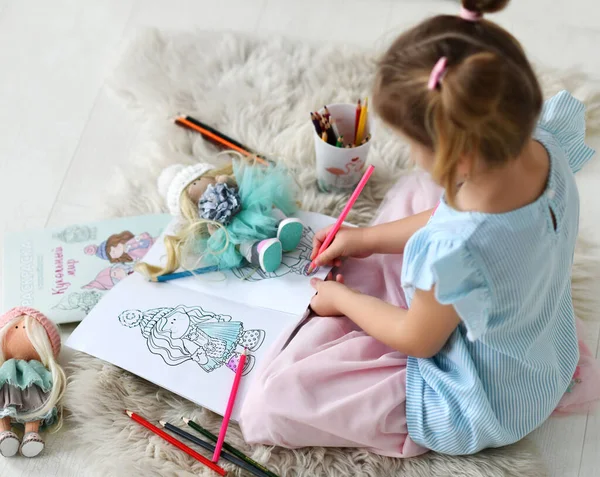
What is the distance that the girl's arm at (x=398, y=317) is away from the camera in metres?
0.71

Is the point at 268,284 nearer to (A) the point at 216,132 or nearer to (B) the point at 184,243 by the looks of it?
(B) the point at 184,243

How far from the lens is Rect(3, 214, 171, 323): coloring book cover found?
101cm

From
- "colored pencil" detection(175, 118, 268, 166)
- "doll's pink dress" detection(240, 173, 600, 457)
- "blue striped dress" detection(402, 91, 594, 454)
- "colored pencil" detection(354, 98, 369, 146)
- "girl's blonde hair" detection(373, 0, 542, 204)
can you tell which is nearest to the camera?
"girl's blonde hair" detection(373, 0, 542, 204)

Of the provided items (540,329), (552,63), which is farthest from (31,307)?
(552,63)

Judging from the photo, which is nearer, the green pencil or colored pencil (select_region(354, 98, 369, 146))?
the green pencil

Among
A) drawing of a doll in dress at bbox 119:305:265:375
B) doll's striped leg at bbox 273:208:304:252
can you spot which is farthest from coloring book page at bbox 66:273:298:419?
doll's striped leg at bbox 273:208:304:252

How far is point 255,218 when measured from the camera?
3.19 feet

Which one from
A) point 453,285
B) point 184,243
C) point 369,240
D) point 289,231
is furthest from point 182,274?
point 453,285

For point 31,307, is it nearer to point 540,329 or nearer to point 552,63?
point 540,329

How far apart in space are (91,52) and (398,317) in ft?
3.07

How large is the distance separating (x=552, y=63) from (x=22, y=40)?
1.08 m

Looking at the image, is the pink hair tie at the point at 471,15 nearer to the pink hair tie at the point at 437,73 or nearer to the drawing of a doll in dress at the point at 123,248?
the pink hair tie at the point at 437,73

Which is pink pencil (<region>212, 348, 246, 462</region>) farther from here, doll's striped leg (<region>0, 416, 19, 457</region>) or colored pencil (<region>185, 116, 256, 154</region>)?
colored pencil (<region>185, 116, 256, 154</region>)

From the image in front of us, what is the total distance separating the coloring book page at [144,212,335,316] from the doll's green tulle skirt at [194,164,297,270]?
0.08 feet
